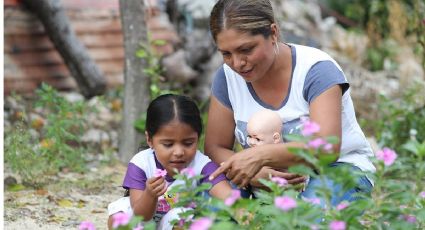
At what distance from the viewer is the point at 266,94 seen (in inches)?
140

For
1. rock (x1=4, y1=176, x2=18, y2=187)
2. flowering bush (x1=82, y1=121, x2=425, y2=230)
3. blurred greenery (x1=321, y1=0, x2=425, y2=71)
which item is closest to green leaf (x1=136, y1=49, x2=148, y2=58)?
rock (x1=4, y1=176, x2=18, y2=187)

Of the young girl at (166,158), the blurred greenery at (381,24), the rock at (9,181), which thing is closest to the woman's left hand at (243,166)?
the young girl at (166,158)

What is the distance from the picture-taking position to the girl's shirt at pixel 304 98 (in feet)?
11.1

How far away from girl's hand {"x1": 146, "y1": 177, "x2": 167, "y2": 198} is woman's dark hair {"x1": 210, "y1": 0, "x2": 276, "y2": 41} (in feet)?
2.01

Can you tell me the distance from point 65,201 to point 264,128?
1.62 m

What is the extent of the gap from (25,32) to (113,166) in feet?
5.83

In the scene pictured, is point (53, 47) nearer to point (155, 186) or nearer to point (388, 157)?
point (155, 186)

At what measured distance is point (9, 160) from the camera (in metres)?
4.77

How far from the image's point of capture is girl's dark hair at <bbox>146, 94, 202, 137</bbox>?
3359 millimetres

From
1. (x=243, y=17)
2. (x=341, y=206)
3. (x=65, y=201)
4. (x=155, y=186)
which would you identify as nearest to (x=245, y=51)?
(x=243, y=17)

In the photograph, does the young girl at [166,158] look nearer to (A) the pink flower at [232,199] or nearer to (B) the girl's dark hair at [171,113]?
(B) the girl's dark hair at [171,113]

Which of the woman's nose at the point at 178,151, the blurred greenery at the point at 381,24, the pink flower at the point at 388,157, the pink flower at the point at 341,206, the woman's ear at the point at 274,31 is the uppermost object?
the woman's ear at the point at 274,31

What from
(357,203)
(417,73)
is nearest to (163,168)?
(357,203)

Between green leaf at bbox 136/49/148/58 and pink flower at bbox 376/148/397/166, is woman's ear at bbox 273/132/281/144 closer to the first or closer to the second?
pink flower at bbox 376/148/397/166
